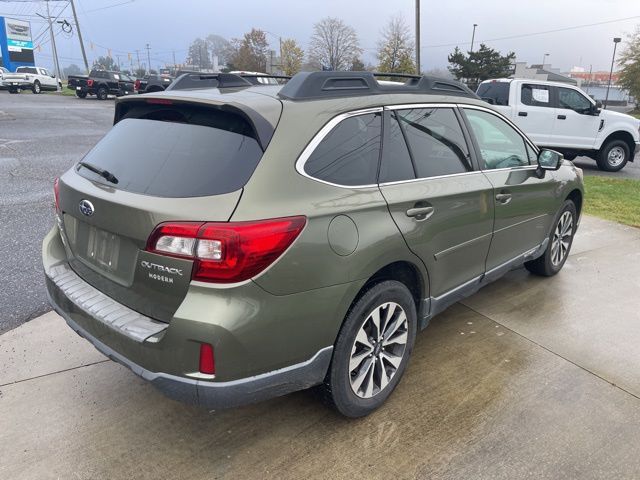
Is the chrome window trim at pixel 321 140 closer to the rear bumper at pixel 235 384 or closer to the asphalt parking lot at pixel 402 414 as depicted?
the rear bumper at pixel 235 384

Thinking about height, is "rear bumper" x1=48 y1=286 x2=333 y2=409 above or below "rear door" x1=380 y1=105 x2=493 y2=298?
below

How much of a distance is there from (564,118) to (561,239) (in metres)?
7.95

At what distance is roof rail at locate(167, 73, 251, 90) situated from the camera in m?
2.97

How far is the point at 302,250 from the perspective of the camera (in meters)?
2.18

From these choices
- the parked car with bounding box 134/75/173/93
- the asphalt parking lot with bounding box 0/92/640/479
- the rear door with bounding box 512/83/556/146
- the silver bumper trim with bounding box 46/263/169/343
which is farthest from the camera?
the parked car with bounding box 134/75/173/93

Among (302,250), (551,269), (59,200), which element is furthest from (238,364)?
(551,269)

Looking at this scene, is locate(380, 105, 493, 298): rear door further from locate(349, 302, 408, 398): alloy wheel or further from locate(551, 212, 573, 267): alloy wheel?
locate(551, 212, 573, 267): alloy wheel

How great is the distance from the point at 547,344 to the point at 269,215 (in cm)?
249

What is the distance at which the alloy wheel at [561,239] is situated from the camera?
4660 millimetres

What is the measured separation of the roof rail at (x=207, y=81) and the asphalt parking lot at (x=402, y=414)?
5.96 ft

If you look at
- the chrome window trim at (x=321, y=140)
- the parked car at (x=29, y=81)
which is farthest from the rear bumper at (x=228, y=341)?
the parked car at (x=29, y=81)

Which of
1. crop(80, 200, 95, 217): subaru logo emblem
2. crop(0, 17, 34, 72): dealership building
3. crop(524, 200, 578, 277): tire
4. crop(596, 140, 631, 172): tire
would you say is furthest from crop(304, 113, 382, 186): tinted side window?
crop(0, 17, 34, 72): dealership building

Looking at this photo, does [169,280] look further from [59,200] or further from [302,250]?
[59,200]

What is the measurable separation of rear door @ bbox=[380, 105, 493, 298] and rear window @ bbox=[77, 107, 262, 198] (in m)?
0.81
